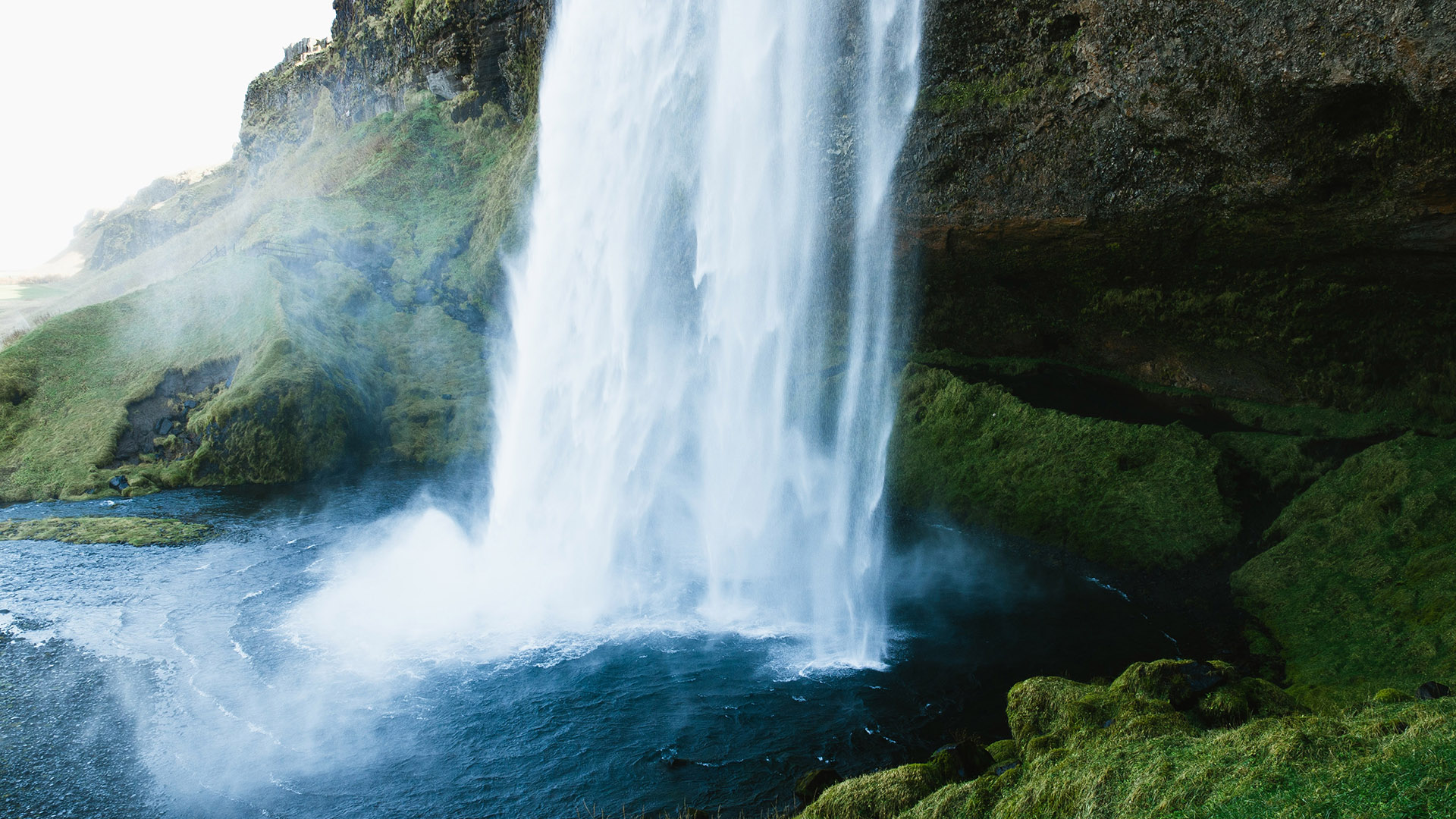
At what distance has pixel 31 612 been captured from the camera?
1958cm

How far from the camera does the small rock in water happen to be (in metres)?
11.6

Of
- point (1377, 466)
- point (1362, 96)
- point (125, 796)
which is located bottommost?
point (125, 796)

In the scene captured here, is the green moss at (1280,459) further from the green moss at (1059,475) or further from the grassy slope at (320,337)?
the grassy slope at (320,337)

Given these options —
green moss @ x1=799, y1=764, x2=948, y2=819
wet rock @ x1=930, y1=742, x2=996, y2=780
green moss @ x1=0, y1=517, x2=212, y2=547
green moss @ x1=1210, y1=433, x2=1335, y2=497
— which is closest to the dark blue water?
green moss @ x1=799, y1=764, x2=948, y2=819

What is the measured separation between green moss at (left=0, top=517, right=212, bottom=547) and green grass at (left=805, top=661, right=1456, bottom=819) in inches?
907

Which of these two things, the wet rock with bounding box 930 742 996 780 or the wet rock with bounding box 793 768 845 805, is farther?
the wet rock with bounding box 793 768 845 805

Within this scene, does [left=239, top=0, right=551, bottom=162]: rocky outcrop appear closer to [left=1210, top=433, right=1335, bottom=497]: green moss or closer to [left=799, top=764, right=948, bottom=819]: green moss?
[left=1210, top=433, right=1335, bottom=497]: green moss

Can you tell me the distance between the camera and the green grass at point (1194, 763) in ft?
23.2

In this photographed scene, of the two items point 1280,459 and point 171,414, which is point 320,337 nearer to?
point 171,414

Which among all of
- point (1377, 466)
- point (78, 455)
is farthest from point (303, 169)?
point (1377, 466)

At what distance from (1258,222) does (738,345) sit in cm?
1388

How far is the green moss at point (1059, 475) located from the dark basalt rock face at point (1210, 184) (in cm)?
350

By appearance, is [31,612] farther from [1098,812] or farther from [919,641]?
[1098,812]

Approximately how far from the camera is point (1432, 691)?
11734 mm
